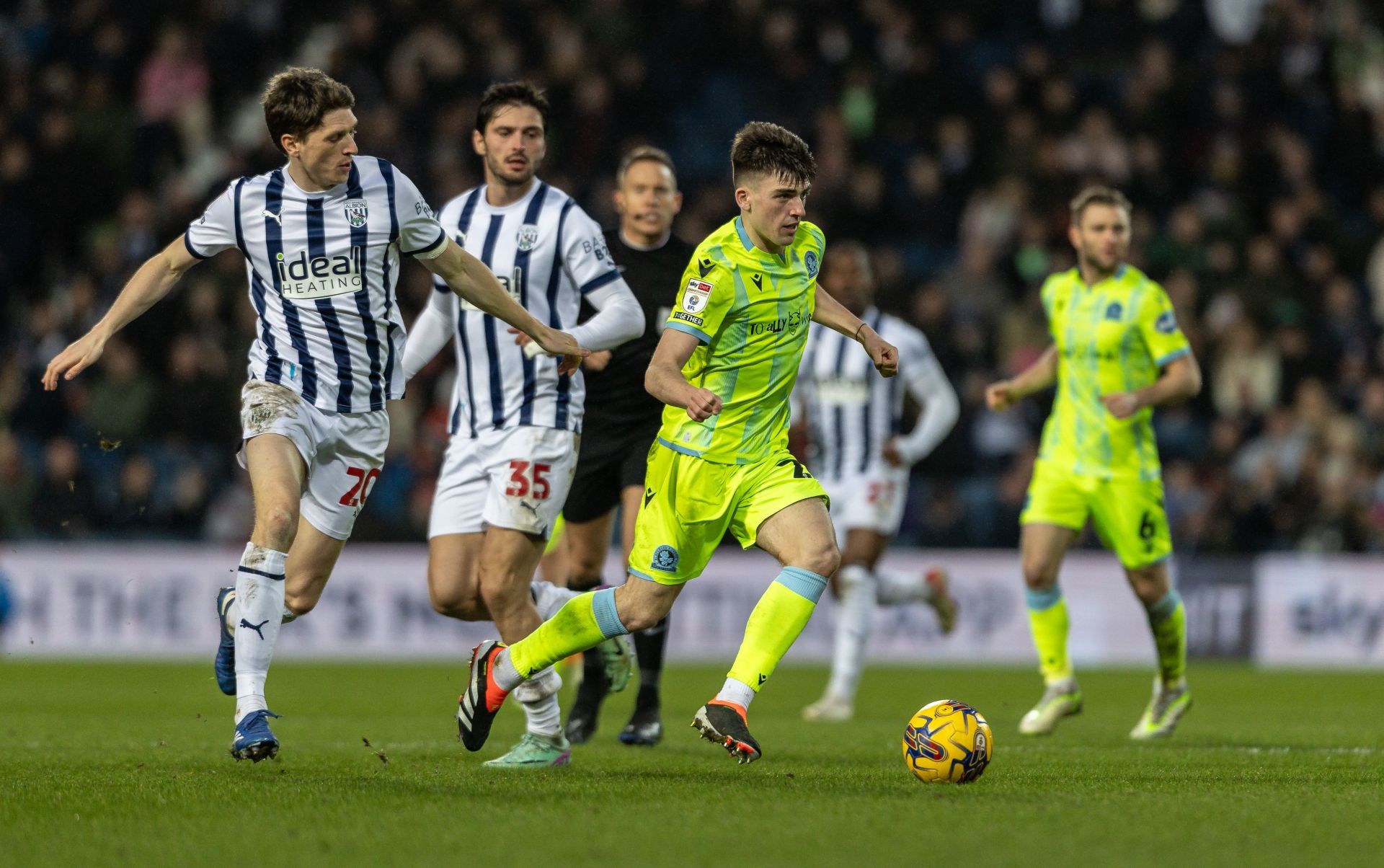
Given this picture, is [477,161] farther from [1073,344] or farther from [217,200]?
[217,200]

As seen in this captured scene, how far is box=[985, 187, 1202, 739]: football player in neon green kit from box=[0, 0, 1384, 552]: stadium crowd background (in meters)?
6.62

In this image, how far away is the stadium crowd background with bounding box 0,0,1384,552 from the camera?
1566cm

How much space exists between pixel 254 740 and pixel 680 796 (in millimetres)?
1420

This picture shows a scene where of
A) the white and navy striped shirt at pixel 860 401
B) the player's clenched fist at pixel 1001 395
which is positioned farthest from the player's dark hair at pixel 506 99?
the white and navy striped shirt at pixel 860 401

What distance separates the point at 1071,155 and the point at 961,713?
13.0 meters

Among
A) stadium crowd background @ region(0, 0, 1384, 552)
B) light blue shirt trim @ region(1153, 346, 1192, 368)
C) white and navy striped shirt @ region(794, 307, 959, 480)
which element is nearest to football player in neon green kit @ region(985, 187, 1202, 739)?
light blue shirt trim @ region(1153, 346, 1192, 368)

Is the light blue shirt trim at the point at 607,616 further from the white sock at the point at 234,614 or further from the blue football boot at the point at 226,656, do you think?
the blue football boot at the point at 226,656

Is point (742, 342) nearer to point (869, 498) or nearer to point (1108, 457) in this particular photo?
point (1108, 457)

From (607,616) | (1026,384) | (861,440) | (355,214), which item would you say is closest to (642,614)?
(607,616)

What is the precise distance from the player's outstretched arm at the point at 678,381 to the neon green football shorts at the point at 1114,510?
331cm

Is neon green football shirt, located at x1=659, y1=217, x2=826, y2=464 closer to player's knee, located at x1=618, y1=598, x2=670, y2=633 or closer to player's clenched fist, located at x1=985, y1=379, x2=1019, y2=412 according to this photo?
player's knee, located at x1=618, y1=598, x2=670, y2=633

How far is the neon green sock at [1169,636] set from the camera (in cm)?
889

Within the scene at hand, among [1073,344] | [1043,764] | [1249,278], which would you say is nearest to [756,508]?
[1043,764]

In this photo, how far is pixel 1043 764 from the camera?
7125 mm
